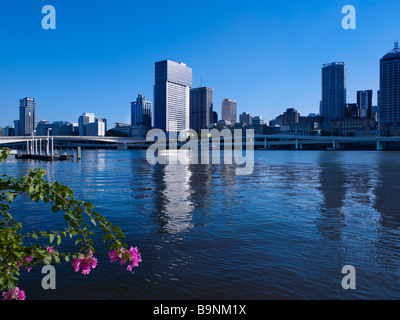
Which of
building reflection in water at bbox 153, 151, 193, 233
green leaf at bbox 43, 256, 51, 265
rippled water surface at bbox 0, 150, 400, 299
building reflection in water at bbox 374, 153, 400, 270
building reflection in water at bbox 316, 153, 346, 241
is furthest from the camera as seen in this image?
building reflection in water at bbox 153, 151, 193, 233

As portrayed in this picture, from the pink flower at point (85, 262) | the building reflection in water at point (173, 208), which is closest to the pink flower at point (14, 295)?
the pink flower at point (85, 262)

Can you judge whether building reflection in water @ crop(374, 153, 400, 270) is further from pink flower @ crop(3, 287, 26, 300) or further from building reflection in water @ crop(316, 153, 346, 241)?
pink flower @ crop(3, 287, 26, 300)

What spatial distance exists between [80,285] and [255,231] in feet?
23.8

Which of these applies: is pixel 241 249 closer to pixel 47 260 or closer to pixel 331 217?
pixel 331 217

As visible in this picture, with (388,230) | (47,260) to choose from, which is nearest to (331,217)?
(388,230)

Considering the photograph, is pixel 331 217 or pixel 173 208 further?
pixel 173 208

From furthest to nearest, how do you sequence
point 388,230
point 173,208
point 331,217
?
point 173,208 → point 331,217 → point 388,230

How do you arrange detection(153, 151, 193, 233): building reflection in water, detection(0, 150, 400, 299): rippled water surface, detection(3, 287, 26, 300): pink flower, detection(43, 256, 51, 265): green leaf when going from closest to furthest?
detection(43, 256, 51, 265): green leaf
detection(3, 287, 26, 300): pink flower
detection(0, 150, 400, 299): rippled water surface
detection(153, 151, 193, 233): building reflection in water

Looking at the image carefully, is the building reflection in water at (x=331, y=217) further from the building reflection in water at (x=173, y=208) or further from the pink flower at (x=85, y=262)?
the pink flower at (x=85, y=262)

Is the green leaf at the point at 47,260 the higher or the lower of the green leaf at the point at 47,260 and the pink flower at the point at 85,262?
the higher

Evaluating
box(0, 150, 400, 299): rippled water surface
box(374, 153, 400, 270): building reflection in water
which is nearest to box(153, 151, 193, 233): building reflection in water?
box(0, 150, 400, 299): rippled water surface
